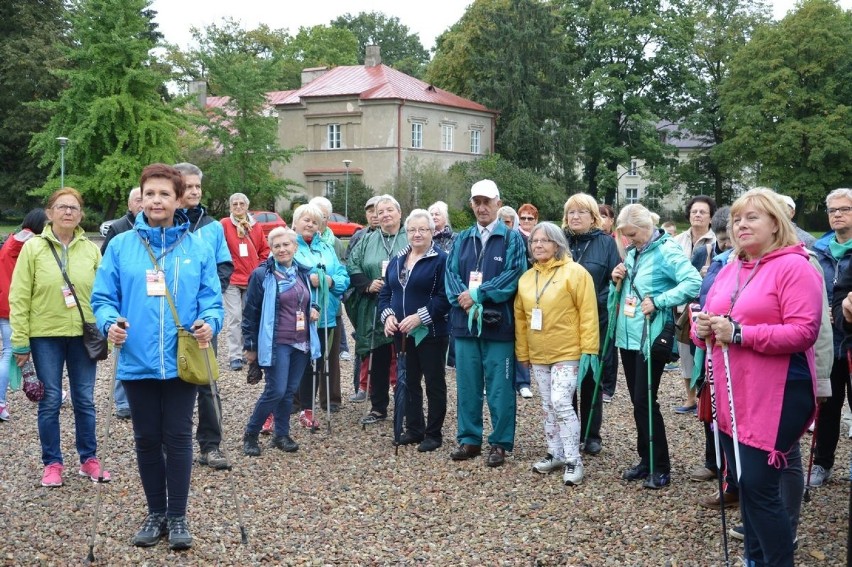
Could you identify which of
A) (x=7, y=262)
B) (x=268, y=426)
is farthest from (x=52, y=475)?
(x=7, y=262)

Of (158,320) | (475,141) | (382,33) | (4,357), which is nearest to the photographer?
(158,320)

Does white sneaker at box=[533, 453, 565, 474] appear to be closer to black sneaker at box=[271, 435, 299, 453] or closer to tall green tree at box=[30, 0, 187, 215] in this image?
black sneaker at box=[271, 435, 299, 453]

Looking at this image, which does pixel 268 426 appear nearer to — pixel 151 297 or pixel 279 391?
pixel 279 391

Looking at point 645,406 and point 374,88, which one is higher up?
point 374,88

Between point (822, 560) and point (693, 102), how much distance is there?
158ft

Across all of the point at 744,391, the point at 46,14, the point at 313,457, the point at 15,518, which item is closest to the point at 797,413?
the point at 744,391

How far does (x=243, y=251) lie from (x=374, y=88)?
37702 mm

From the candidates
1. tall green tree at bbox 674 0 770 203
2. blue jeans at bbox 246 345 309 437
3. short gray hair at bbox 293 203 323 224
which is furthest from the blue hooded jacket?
tall green tree at bbox 674 0 770 203

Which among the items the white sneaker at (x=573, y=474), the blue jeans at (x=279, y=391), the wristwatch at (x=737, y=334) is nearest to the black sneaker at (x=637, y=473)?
the white sneaker at (x=573, y=474)

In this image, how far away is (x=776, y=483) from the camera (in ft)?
12.2

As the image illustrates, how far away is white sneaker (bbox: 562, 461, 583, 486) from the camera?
597 centimetres

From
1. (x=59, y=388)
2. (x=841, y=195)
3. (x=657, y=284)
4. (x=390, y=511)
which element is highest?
(x=841, y=195)

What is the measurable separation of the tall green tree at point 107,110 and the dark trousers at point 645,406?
32458 millimetres

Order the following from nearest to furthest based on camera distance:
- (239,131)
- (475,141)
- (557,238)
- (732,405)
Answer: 1. (732,405)
2. (557,238)
3. (239,131)
4. (475,141)
